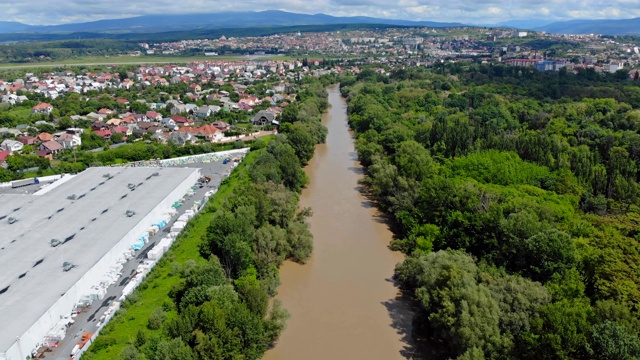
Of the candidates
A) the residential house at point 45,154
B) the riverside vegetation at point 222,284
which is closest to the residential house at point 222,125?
the residential house at point 45,154

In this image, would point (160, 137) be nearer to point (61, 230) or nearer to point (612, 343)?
point (61, 230)

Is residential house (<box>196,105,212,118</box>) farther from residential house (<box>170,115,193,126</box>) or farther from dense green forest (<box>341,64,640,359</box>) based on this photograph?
dense green forest (<box>341,64,640,359</box>)

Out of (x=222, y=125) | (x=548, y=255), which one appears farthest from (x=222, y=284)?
(x=222, y=125)

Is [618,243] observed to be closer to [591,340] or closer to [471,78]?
[591,340]

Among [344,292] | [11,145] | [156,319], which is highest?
[11,145]

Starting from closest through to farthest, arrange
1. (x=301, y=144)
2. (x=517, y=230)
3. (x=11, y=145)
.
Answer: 1. (x=517, y=230)
2. (x=301, y=144)
3. (x=11, y=145)

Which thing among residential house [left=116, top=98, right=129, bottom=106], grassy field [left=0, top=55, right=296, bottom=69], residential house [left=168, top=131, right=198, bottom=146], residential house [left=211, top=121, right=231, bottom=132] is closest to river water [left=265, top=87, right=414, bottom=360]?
residential house [left=168, top=131, right=198, bottom=146]
